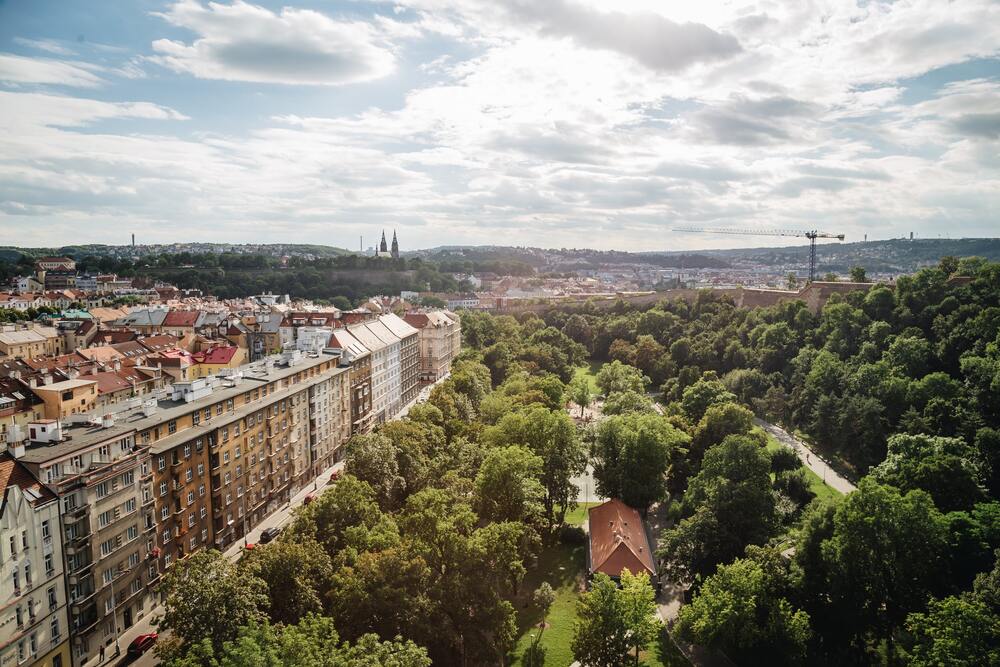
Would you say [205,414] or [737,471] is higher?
[205,414]

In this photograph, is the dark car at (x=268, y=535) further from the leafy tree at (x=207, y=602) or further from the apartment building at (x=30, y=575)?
the leafy tree at (x=207, y=602)

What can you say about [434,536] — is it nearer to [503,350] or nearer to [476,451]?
[476,451]

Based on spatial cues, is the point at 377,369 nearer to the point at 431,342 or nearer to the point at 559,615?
the point at 431,342

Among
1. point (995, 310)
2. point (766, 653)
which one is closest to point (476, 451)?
point (766, 653)

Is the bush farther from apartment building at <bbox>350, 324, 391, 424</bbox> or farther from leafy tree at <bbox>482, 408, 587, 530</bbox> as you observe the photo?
apartment building at <bbox>350, 324, 391, 424</bbox>

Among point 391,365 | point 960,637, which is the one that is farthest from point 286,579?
point 391,365

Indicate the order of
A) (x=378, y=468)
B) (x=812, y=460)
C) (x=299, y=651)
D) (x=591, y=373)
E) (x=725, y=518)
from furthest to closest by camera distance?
(x=591, y=373) → (x=812, y=460) → (x=378, y=468) → (x=725, y=518) → (x=299, y=651)

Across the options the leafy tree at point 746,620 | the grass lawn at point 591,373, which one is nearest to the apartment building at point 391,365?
the grass lawn at point 591,373
